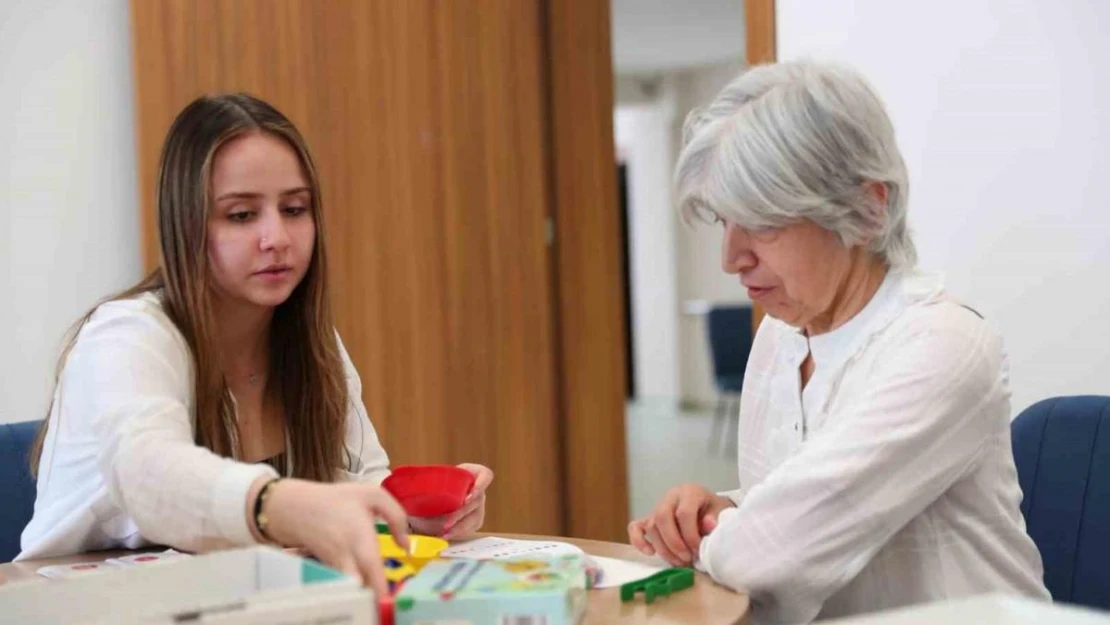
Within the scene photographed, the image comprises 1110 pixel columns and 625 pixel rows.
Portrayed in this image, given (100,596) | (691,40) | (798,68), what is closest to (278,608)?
(100,596)

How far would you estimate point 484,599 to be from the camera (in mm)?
979

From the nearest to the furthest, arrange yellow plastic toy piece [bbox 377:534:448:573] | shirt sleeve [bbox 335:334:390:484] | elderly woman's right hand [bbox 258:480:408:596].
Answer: elderly woman's right hand [bbox 258:480:408:596], yellow plastic toy piece [bbox 377:534:448:573], shirt sleeve [bbox 335:334:390:484]

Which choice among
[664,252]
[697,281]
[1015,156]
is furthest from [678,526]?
[664,252]

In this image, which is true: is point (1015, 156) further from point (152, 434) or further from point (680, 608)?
point (152, 434)

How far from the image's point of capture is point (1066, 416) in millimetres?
1823

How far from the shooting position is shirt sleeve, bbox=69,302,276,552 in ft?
4.21

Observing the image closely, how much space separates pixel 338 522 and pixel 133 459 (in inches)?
13.9

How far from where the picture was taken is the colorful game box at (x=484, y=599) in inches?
38.6

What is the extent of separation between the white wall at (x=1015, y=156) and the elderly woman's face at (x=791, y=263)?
95 cm

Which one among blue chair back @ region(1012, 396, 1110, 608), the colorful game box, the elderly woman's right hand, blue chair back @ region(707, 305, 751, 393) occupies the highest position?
the elderly woman's right hand

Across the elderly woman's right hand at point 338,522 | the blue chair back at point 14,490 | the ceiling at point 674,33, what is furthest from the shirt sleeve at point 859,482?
the ceiling at point 674,33

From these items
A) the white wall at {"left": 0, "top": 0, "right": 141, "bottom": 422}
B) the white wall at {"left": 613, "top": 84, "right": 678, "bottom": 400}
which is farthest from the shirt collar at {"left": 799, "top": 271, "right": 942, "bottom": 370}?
the white wall at {"left": 613, "top": 84, "right": 678, "bottom": 400}

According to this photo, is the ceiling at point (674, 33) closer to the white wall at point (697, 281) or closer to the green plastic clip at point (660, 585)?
the white wall at point (697, 281)

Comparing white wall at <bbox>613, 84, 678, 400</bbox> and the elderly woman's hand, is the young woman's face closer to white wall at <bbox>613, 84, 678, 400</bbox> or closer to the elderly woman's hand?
the elderly woman's hand
